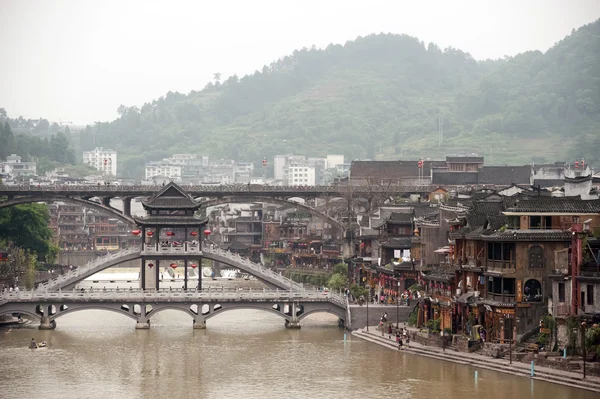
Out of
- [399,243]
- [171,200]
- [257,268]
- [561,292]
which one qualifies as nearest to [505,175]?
[399,243]

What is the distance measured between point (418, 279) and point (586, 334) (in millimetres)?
27750

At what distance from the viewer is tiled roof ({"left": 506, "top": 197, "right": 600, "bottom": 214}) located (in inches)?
2672

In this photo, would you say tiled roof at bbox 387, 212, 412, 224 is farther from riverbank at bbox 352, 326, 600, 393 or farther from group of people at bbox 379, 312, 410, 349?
riverbank at bbox 352, 326, 600, 393

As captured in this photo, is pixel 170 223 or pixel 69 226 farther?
pixel 69 226

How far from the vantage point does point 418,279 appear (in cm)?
8731

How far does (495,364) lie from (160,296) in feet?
98.9

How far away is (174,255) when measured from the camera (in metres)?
94.4

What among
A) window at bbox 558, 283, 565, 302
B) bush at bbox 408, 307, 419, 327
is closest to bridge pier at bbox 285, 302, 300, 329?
bush at bbox 408, 307, 419, 327

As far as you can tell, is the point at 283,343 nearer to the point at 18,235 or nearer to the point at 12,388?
the point at 12,388

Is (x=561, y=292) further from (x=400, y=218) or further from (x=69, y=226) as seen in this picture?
(x=69, y=226)

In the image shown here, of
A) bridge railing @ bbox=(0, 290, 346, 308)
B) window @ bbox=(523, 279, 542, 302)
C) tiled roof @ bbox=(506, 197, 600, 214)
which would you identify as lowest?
bridge railing @ bbox=(0, 290, 346, 308)

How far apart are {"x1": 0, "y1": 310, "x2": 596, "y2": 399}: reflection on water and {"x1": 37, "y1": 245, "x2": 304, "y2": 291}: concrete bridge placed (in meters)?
4.88

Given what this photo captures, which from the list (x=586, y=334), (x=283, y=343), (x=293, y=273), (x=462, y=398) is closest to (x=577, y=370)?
(x=586, y=334)

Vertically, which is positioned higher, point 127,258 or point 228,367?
point 127,258
